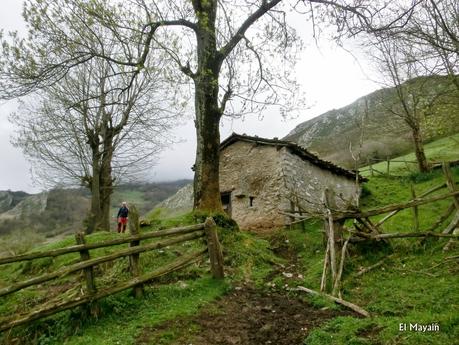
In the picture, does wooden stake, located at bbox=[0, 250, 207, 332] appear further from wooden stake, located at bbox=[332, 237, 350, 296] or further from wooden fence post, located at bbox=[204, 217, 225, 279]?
wooden stake, located at bbox=[332, 237, 350, 296]

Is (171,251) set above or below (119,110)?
below

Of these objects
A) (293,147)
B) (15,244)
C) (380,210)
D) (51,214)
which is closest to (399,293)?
(380,210)

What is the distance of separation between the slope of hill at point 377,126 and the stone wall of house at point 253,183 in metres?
3.42

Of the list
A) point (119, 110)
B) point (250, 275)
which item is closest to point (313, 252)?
point (250, 275)

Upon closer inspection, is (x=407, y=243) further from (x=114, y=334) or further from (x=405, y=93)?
(x=405, y=93)

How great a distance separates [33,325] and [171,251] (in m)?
3.60

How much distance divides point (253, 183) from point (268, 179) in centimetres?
85

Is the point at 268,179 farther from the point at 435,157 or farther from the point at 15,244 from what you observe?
the point at 435,157

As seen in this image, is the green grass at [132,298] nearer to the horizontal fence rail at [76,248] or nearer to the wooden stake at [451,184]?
the horizontal fence rail at [76,248]

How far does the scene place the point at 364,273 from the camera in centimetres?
677

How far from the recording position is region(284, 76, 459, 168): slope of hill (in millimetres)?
15195

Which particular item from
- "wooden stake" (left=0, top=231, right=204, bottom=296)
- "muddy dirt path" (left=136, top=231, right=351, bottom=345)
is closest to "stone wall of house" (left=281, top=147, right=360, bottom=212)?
"muddy dirt path" (left=136, top=231, right=351, bottom=345)

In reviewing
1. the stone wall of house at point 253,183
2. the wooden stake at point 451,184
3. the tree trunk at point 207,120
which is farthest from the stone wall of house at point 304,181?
the wooden stake at point 451,184

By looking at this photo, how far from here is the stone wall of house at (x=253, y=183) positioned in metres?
14.6
